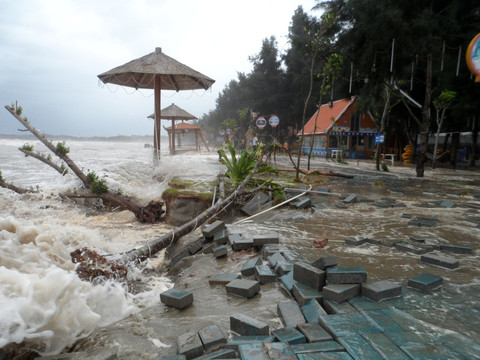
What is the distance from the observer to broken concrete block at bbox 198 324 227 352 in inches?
73.1

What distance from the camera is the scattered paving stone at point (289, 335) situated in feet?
5.94

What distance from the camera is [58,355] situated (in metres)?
1.88

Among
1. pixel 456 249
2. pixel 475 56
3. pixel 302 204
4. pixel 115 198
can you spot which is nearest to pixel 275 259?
pixel 456 249

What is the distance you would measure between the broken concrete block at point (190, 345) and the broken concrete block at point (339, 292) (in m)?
0.95

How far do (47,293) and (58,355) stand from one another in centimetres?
42

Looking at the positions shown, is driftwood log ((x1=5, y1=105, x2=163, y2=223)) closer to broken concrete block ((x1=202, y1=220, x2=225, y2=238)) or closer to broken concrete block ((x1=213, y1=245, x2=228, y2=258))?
broken concrete block ((x1=202, y1=220, x2=225, y2=238))

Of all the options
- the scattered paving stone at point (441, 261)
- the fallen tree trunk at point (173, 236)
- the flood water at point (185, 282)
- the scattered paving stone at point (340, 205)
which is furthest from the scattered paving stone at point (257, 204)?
the scattered paving stone at point (441, 261)

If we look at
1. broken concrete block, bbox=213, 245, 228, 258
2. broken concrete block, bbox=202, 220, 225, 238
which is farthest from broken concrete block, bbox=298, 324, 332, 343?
broken concrete block, bbox=202, 220, 225, 238

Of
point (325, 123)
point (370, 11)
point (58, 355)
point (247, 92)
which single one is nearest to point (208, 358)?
point (58, 355)

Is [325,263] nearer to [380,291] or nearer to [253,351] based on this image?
[380,291]

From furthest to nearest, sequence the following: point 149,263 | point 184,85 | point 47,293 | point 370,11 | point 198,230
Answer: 1. point 184,85
2. point 370,11
3. point 198,230
4. point 149,263
5. point 47,293

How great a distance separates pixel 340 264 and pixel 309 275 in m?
0.63

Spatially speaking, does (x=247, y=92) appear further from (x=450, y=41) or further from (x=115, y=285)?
(x=115, y=285)

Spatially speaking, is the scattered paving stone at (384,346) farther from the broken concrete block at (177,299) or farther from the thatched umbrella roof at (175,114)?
the thatched umbrella roof at (175,114)
